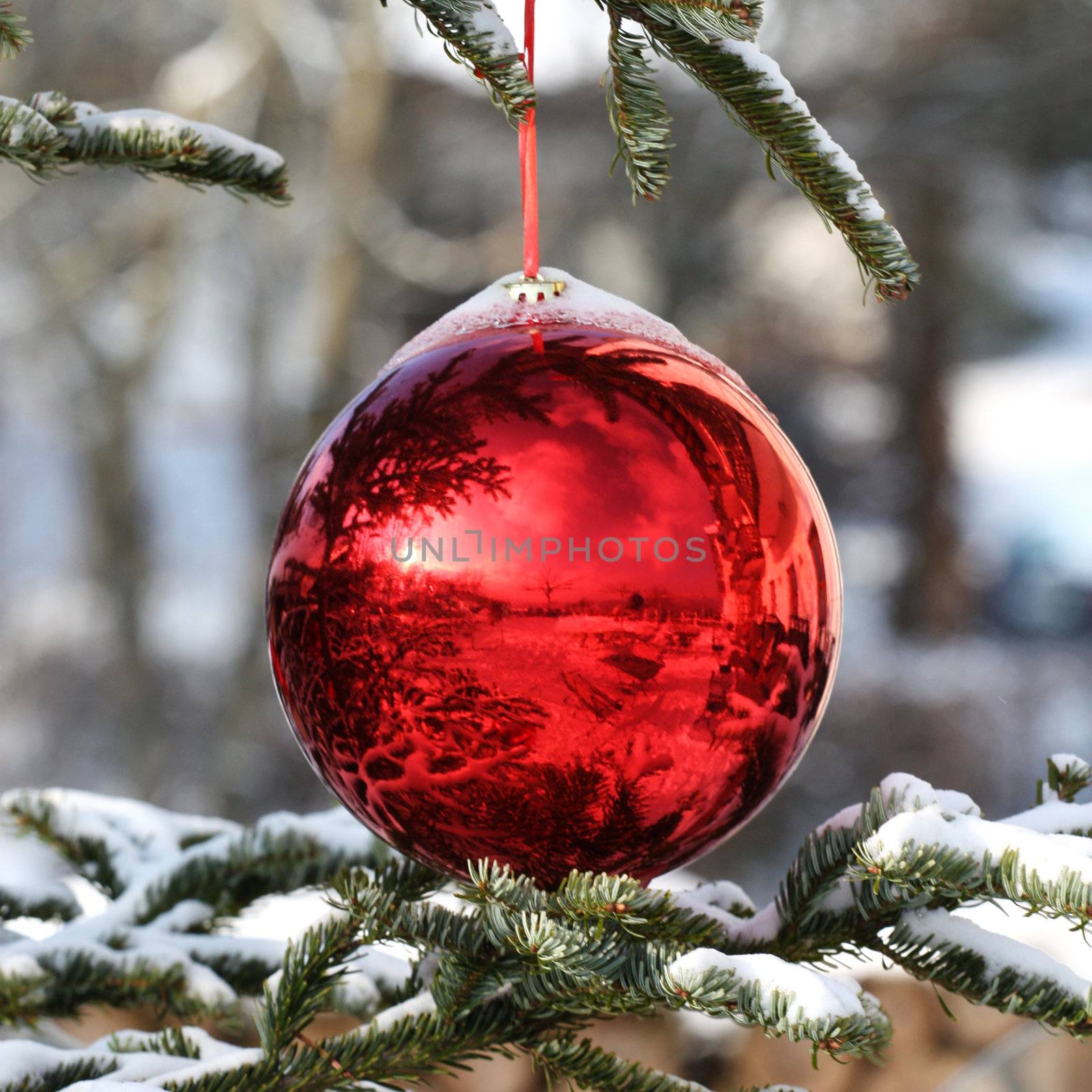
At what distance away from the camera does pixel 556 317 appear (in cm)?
67

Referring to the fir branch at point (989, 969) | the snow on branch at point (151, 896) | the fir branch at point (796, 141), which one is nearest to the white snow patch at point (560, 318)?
the fir branch at point (796, 141)

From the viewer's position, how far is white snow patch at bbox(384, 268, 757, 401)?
67 cm

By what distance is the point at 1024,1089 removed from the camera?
0.95 m

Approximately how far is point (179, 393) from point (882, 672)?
373cm

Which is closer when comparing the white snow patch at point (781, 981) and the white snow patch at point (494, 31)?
the white snow patch at point (781, 981)

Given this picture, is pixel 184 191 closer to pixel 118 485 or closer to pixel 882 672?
pixel 118 485

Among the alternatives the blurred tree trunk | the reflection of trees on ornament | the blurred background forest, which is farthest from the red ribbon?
the blurred tree trunk

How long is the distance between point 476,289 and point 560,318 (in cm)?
431

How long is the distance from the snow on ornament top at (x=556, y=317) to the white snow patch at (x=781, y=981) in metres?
0.32

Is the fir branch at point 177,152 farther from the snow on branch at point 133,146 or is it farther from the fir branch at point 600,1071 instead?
the fir branch at point 600,1071

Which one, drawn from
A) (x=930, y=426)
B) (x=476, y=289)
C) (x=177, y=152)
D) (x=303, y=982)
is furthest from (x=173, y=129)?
(x=930, y=426)

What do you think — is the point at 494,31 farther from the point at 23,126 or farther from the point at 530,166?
the point at 23,126

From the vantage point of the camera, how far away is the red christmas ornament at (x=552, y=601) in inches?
22.8

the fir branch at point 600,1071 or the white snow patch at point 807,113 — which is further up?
the white snow patch at point 807,113
